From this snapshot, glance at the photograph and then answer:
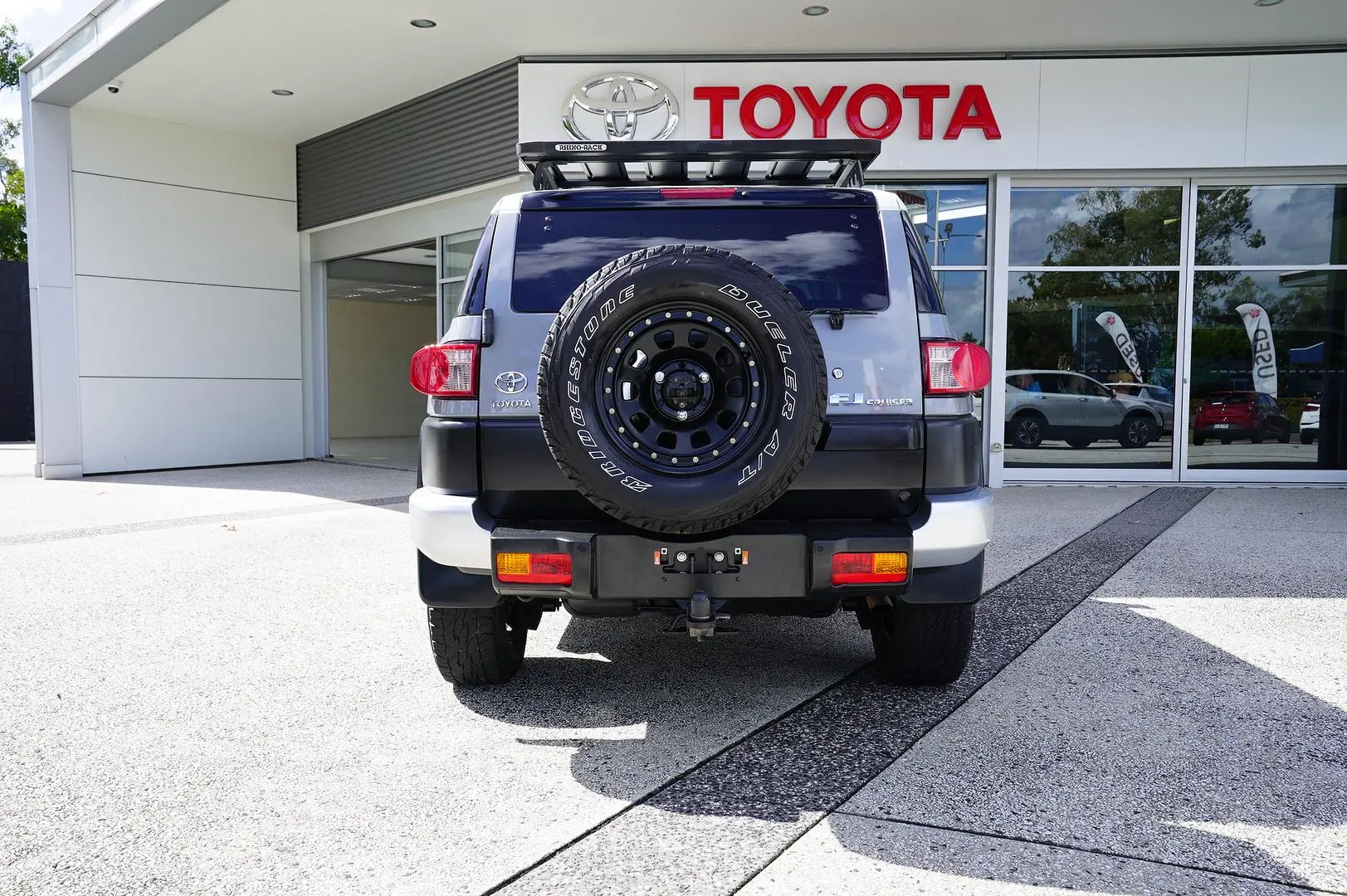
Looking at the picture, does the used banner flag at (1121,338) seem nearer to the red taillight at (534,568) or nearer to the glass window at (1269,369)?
the glass window at (1269,369)

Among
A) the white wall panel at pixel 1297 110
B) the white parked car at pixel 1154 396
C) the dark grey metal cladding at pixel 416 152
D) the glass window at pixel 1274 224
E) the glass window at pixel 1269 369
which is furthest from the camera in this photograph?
the dark grey metal cladding at pixel 416 152

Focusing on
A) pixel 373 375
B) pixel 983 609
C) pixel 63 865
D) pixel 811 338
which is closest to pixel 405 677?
pixel 63 865

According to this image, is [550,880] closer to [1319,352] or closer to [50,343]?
[1319,352]

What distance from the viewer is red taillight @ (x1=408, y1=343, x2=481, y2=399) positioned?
297 centimetres

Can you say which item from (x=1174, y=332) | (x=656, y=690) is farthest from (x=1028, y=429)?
(x=656, y=690)

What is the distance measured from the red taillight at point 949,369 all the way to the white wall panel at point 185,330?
12.3 meters

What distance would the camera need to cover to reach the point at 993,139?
9.91m

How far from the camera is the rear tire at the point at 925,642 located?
10.9 feet

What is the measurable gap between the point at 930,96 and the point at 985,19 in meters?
1.00

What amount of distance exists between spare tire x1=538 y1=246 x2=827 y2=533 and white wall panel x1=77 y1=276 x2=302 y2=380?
11.8m

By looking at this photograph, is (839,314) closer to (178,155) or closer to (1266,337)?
(1266,337)

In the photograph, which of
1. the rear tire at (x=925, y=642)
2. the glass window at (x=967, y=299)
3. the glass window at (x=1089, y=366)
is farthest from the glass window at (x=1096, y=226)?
the rear tire at (x=925, y=642)

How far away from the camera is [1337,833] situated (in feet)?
7.89

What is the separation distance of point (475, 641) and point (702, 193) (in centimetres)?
179
